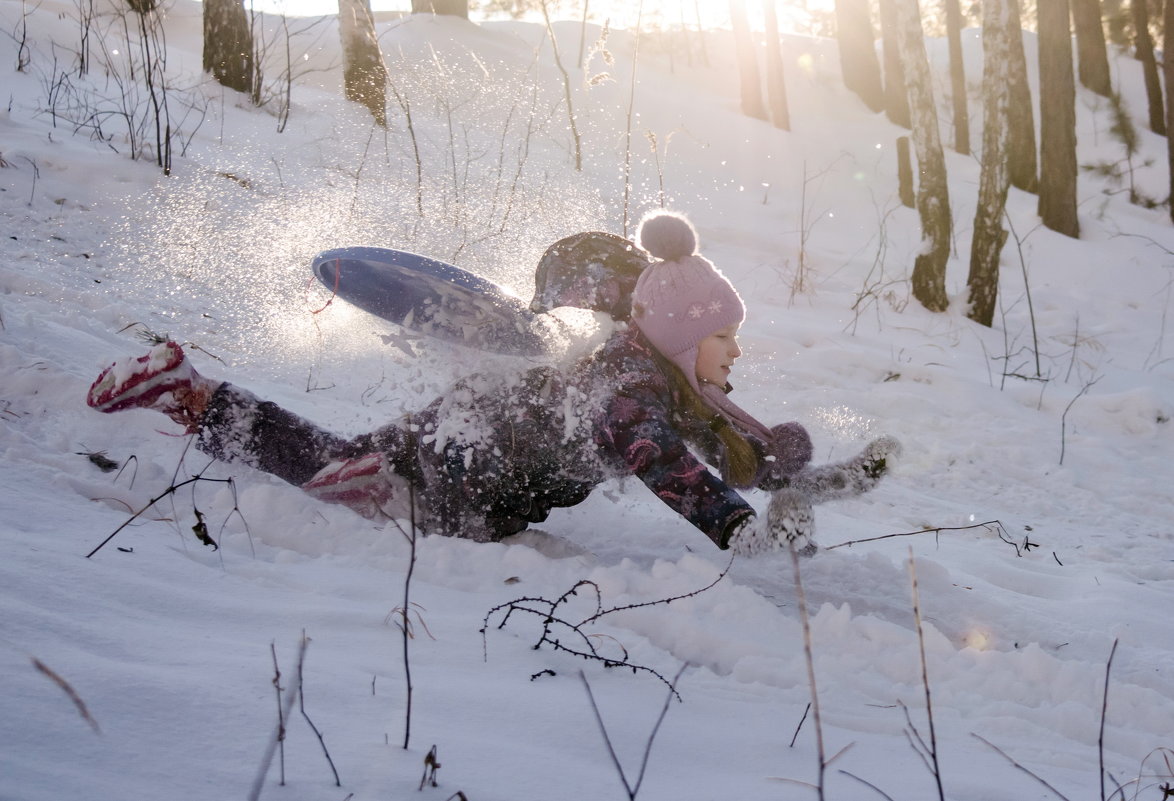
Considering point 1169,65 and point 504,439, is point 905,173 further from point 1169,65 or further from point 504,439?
point 504,439

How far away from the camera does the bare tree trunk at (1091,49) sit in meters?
11.8

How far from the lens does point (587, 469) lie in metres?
2.31

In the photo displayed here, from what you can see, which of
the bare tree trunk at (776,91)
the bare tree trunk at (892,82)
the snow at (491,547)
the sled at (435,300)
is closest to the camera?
the snow at (491,547)

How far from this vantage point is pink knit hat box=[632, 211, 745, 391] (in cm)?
242

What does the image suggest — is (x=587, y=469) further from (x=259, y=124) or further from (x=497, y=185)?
(x=259, y=124)

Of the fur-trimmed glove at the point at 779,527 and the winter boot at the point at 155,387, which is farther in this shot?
the winter boot at the point at 155,387

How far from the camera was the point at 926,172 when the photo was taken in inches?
244

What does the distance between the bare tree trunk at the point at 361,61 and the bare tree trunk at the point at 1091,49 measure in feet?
30.9

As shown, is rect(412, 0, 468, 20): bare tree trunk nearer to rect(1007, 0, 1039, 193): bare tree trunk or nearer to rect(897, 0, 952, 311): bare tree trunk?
rect(897, 0, 952, 311): bare tree trunk

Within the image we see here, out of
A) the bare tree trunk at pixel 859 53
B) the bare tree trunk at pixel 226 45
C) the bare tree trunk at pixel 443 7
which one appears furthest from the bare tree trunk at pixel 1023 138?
the bare tree trunk at pixel 226 45

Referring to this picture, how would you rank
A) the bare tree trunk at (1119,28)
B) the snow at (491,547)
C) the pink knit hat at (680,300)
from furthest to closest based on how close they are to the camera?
the bare tree trunk at (1119,28)
the pink knit hat at (680,300)
the snow at (491,547)

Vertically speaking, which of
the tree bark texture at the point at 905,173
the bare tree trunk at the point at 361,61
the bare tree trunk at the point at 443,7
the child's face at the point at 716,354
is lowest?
the tree bark texture at the point at 905,173

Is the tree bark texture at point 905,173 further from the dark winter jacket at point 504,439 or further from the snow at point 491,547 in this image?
the dark winter jacket at point 504,439

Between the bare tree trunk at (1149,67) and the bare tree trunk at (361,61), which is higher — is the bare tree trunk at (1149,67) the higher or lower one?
the lower one
